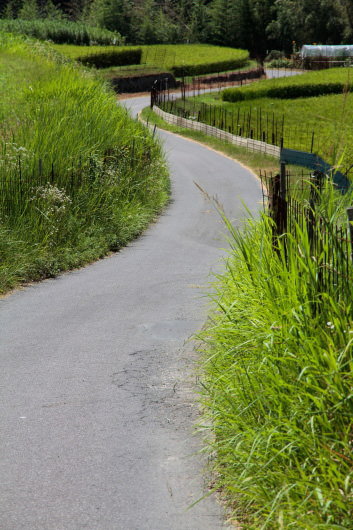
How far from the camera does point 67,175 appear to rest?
16.1 m

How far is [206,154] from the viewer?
1292 inches

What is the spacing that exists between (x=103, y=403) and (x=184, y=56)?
70013 mm

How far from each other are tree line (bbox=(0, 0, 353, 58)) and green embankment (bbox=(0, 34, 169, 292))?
5630 centimetres

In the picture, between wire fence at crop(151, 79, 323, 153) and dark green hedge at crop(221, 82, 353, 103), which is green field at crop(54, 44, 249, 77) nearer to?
wire fence at crop(151, 79, 323, 153)

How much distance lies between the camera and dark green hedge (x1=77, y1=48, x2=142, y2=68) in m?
56.1

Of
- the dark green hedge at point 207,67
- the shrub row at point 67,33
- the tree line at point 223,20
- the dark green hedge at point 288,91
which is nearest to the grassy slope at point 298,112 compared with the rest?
the dark green hedge at point 288,91

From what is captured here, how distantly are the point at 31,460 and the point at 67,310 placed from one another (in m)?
5.15

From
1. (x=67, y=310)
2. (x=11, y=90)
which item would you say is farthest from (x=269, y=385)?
(x=11, y=90)

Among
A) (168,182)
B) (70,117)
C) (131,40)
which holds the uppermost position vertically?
(131,40)

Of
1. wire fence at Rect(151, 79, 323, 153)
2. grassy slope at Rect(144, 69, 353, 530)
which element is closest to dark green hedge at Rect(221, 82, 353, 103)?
wire fence at Rect(151, 79, 323, 153)

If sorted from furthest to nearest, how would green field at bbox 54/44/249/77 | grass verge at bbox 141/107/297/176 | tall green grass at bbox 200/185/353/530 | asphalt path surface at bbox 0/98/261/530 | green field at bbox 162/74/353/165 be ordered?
green field at bbox 54/44/249/77
green field at bbox 162/74/353/165
grass verge at bbox 141/107/297/176
asphalt path surface at bbox 0/98/261/530
tall green grass at bbox 200/185/353/530

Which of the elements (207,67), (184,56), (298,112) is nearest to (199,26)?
(184,56)

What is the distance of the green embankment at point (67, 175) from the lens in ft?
46.0

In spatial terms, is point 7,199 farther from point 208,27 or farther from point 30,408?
point 208,27
